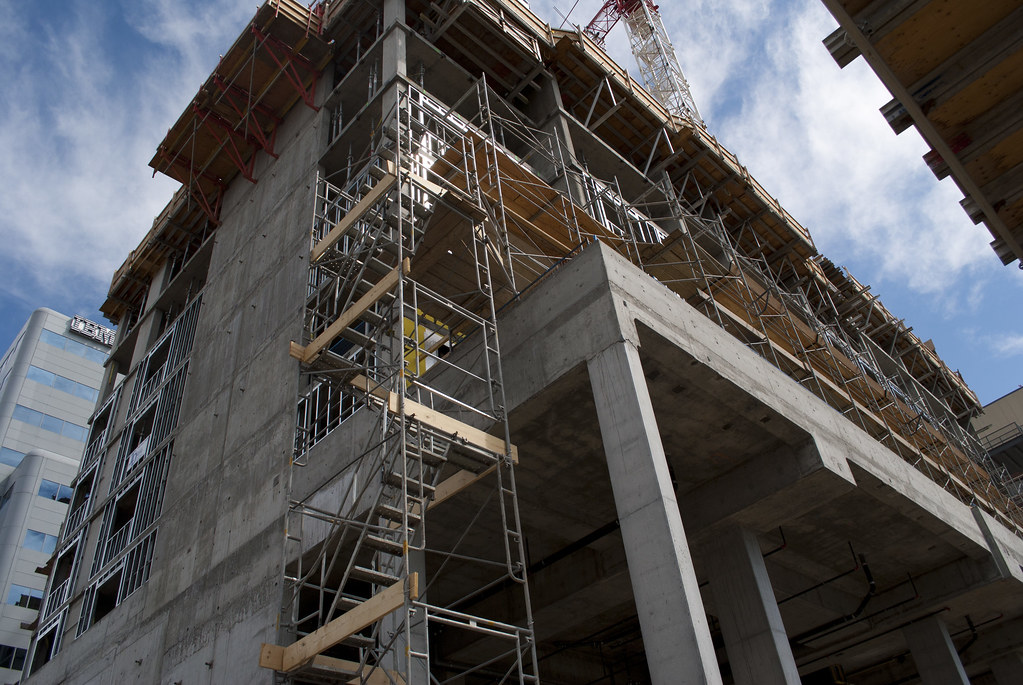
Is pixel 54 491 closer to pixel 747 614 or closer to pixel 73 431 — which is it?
pixel 73 431

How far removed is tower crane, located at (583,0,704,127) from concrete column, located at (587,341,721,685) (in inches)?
1443

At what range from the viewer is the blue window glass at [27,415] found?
66875 mm

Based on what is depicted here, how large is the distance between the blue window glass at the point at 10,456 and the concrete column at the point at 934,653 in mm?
65398

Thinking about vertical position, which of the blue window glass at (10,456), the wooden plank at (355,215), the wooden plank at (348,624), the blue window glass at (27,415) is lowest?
the wooden plank at (348,624)

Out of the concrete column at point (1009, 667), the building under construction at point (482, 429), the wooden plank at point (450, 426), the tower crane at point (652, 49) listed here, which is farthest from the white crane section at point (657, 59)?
the wooden plank at point (450, 426)

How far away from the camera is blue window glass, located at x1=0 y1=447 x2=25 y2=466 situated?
211 feet

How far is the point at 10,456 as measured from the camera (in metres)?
65.1

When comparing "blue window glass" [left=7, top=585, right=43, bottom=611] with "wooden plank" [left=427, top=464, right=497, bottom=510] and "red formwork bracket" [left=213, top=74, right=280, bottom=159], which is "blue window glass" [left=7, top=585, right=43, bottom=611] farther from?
"wooden plank" [left=427, top=464, right=497, bottom=510]

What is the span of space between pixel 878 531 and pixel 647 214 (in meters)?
12.2

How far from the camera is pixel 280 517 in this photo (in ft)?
52.5

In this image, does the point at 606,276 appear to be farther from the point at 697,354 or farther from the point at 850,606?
the point at 850,606

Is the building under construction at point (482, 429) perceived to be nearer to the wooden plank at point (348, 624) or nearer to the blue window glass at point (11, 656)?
the wooden plank at point (348, 624)

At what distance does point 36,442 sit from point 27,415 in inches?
97.2

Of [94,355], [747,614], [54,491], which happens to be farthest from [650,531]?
[94,355]
